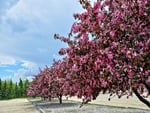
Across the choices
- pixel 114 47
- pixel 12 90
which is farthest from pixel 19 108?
pixel 12 90

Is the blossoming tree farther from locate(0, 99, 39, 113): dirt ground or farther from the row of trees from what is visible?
locate(0, 99, 39, 113): dirt ground

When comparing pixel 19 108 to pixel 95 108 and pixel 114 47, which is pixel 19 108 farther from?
pixel 114 47

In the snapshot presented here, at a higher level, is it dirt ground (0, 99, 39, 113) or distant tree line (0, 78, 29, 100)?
distant tree line (0, 78, 29, 100)

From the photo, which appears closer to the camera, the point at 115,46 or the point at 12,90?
the point at 115,46

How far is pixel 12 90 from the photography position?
483 ft

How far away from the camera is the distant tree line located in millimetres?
140750

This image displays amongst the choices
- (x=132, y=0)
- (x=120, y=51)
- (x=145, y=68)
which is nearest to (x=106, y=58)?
(x=120, y=51)

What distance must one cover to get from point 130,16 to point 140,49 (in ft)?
2.81

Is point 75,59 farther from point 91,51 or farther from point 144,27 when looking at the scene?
point 144,27

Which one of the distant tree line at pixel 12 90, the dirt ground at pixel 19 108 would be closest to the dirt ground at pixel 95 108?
the dirt ground at pixel 19 108

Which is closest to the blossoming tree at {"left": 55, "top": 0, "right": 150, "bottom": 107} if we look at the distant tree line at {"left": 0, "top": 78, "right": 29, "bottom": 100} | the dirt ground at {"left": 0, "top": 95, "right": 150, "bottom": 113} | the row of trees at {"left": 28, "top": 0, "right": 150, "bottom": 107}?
the row of trees at {"left": 28, "top": 0, "right": 150, "bottom": 107}

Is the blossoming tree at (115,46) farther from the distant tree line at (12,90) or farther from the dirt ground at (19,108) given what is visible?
the distant tree line at (12,90)

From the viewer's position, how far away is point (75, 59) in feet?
34.3

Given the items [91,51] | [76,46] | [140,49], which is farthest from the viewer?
[76,46]
